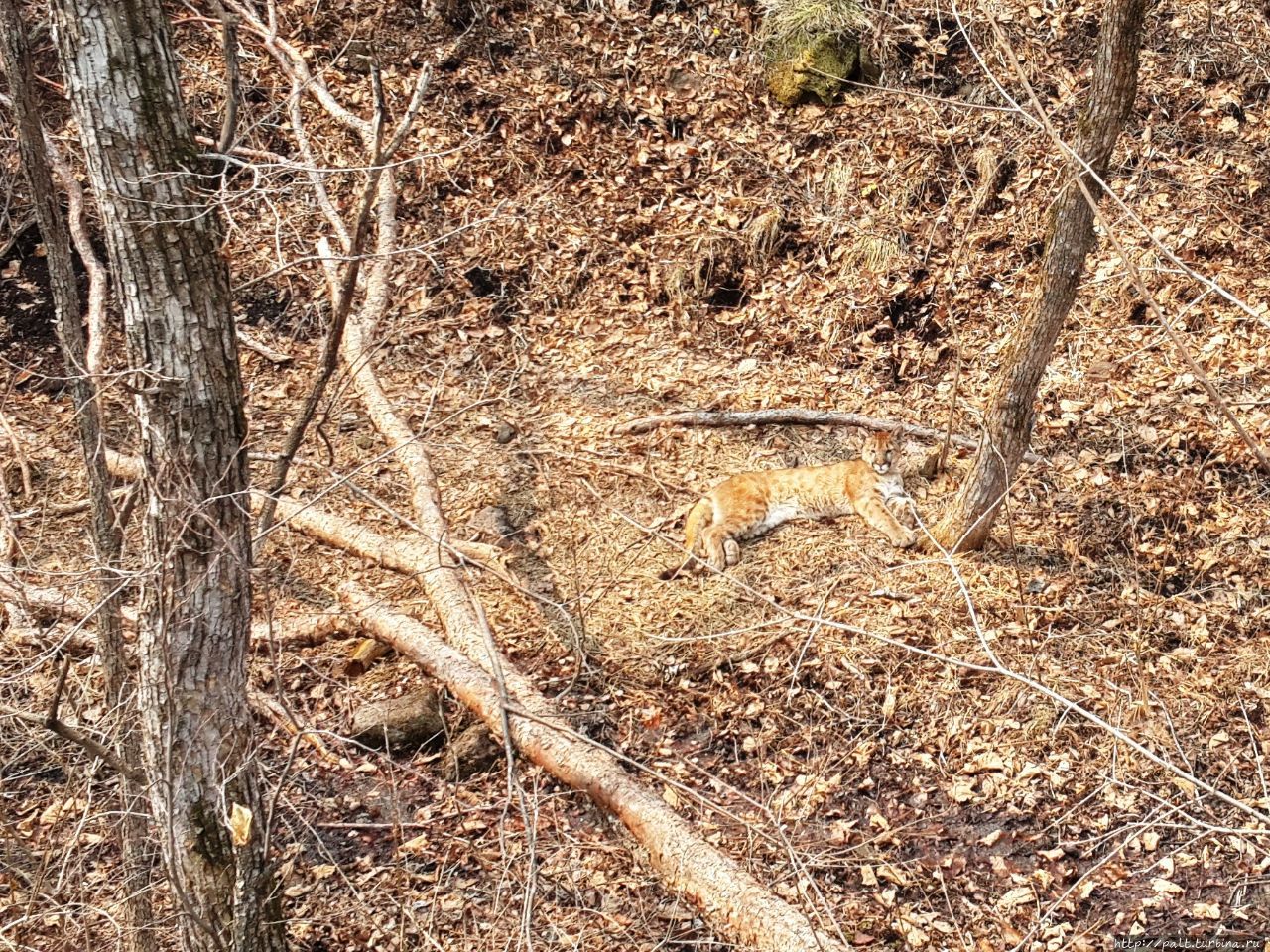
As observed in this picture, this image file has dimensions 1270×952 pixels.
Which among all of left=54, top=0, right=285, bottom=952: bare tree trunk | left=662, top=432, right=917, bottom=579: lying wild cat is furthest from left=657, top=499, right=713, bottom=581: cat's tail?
left=54, top=0, right=285, bottom=952: bare tree trunk

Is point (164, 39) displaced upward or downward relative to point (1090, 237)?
upward

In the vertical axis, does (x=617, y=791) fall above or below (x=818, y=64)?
below

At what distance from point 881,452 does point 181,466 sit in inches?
162

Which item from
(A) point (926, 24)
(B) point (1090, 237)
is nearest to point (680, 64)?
(A) point (926, 24)

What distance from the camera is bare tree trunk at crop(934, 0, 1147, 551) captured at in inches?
192

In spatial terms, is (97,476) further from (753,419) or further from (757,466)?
(753,419)

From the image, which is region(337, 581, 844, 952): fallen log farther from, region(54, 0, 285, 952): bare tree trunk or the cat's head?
the cat's head

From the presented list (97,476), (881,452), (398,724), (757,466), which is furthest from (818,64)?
(97,476)

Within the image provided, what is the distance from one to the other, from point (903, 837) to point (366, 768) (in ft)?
8.95

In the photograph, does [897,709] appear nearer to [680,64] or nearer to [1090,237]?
[1090,237]

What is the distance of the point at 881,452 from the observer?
6422mm

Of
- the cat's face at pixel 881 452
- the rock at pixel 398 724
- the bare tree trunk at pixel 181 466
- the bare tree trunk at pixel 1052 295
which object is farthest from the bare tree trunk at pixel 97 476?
the cat's face at pixel 881 452

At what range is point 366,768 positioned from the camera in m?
5.64

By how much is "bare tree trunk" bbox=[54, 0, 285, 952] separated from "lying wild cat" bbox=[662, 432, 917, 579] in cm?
303
